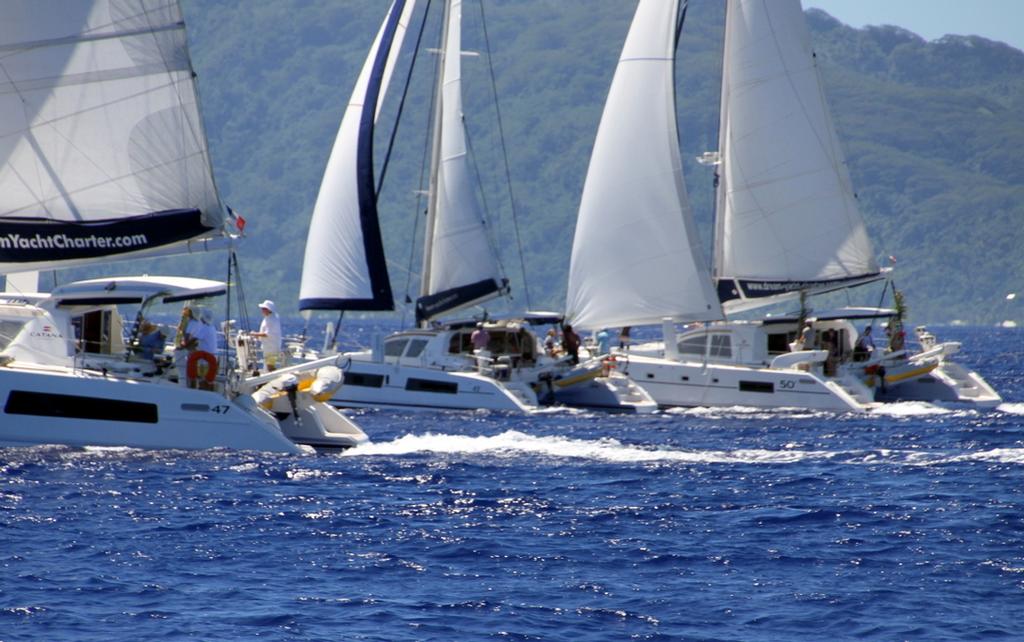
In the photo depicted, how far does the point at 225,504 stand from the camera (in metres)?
20.3

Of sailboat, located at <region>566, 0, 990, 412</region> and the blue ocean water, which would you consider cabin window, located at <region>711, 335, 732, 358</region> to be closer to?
sailboat, located at <region>566, 0, 990, 412</region>

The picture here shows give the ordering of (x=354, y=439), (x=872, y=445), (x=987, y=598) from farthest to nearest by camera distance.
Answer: (x=872, y=445), (x=354, y=439), (x=987, y=598)

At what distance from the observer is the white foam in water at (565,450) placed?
26.4 meters

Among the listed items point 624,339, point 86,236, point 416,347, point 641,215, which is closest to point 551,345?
point 624,339

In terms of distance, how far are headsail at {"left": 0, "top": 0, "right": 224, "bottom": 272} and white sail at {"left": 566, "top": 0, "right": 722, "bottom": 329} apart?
16.0 metres

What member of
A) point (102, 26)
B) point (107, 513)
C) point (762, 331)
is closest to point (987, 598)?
point (107, 513)

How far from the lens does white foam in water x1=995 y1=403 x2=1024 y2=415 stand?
37513 millimetres

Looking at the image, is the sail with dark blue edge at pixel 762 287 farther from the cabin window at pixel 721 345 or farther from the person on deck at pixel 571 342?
the person on deck at pixel 571 342

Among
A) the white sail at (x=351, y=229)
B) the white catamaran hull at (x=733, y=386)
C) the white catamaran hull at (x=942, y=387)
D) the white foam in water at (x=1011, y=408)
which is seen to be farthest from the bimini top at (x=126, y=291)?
the white catamaran hull at (x=942, y=387)

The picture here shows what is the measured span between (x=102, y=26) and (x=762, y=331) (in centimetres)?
1990

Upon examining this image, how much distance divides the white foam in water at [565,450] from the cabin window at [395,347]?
9470mm

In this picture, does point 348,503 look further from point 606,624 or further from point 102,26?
point 102,26

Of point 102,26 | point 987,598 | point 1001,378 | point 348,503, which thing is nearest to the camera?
point 987,598

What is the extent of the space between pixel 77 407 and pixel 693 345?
1936cm
